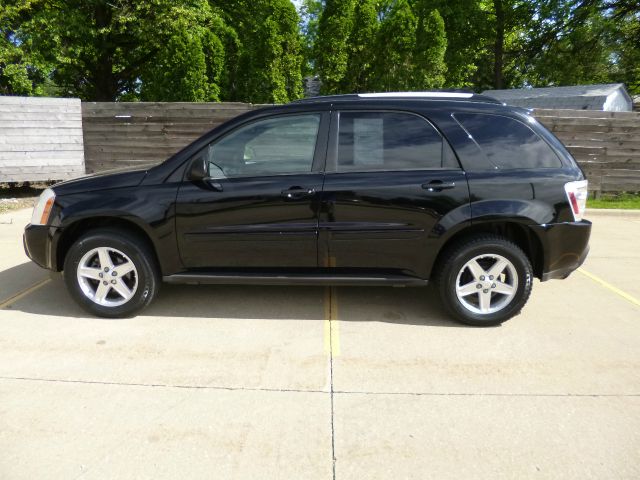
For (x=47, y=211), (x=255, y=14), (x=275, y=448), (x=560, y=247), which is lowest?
(x=275, y=448)

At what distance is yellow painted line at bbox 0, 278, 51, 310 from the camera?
4414mm

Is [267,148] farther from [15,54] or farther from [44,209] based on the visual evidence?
[15,54]

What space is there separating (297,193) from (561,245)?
216cm

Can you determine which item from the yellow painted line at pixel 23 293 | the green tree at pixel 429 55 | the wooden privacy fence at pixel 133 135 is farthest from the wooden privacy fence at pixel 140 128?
the green tree at pixel 429 55

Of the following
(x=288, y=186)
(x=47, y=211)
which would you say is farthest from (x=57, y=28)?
(x=288, y=186)

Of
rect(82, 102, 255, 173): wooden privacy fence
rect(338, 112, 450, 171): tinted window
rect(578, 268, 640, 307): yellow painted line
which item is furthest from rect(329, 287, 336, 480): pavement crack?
rect(82, 102, 255, 173): wooden privacy fence

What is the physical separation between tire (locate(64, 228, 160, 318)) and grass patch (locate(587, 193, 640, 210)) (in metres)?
8.63

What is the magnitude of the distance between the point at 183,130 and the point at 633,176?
9548mm

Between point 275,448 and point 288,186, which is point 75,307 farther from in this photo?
point 275,448

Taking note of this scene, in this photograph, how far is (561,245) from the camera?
3900mm

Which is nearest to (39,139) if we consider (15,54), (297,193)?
(15,54)

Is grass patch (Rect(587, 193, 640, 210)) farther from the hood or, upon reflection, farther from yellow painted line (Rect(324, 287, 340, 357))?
the hood

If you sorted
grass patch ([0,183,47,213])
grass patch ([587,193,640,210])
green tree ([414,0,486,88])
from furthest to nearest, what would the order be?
green tree ([414,0,486,88]) → grass patch ([587,193,640,210]) → grass patch ([0,183,47,213])

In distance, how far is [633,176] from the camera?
10133mm
